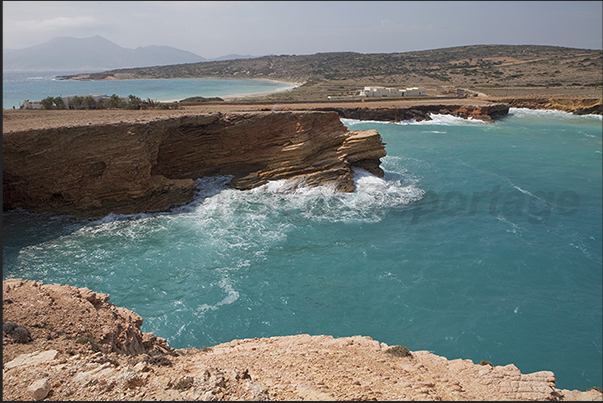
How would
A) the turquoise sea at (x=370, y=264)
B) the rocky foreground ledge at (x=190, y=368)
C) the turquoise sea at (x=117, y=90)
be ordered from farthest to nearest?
the turquoise sea at (x=117, y=90), the turquoise sea at (x=370, y=264), the rocky foreground ledge at (x=190, y=368)

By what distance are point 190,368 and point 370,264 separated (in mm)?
9488

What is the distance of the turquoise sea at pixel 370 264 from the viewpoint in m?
11.0

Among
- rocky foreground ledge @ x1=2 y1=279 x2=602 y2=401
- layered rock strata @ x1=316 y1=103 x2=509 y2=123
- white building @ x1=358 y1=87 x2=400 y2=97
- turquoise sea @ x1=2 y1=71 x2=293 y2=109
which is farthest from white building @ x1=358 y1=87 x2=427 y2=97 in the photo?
rocky foreground ledge @ x1=2 y1=279 x2=602 y2=401

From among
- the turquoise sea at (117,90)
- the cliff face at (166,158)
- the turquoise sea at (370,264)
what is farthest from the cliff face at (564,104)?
the turquoise sea at (117,90)

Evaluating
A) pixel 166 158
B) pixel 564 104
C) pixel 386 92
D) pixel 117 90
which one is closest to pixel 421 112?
pixel 386 92

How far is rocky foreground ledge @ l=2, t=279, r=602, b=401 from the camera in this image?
5.09 m

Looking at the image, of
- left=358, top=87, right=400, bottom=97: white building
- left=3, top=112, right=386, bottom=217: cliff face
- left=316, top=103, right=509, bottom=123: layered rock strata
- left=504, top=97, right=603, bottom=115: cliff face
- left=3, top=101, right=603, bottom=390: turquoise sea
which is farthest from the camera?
left=358, top=87, right=400, bottom=97: white building

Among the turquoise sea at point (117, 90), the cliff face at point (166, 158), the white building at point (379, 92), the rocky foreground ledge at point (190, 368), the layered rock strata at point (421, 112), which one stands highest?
the turquoise sea at point (117, 90)

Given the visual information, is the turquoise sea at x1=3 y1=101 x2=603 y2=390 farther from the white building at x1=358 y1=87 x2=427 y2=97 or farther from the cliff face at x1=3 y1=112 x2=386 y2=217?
the white building at x1=358 y1=87 x2=427 y2=97

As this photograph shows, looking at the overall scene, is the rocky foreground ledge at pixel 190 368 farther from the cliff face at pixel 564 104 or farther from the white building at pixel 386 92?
the cliff face at pixel 564 104

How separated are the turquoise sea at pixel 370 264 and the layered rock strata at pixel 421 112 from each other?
889 inches

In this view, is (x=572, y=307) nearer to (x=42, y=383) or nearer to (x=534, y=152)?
(x=42, y=383)

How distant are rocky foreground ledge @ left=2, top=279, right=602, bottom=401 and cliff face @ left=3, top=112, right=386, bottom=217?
11.2m

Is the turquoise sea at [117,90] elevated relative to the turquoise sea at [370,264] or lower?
elevated
